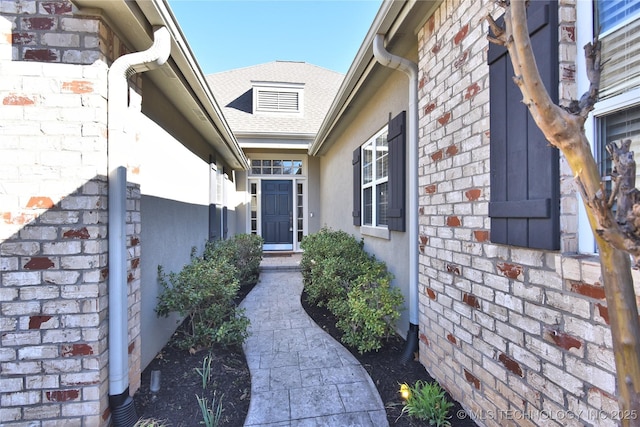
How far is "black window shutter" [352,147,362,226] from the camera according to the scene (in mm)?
5211

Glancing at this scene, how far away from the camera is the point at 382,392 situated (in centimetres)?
253

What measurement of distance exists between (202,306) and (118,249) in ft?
4.83

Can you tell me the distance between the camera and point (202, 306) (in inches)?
133

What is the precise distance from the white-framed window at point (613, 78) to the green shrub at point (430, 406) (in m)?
1.41

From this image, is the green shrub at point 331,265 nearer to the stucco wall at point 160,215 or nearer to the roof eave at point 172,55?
the stucco wall at point 160,215

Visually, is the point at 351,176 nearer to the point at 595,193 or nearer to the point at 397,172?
the point at 397,172

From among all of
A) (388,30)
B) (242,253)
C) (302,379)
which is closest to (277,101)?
(242,253)

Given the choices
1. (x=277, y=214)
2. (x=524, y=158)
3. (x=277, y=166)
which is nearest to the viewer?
(x=524, y=158)

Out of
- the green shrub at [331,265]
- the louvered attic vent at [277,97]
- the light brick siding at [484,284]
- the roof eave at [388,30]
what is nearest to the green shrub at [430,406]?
the light brick siding at [484,284]

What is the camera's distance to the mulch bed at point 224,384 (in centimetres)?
224

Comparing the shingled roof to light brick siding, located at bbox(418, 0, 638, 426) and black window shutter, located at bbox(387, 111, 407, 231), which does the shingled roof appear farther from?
light brick siding, located at bbox(418, 0, 638, 426)

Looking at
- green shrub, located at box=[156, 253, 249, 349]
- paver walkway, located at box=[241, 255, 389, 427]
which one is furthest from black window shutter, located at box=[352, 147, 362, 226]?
green shrub, located at box=[156, 253, 249, 349]

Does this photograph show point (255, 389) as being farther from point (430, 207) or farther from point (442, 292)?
point (430, 207)

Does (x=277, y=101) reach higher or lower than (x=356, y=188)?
higher
